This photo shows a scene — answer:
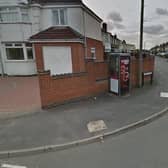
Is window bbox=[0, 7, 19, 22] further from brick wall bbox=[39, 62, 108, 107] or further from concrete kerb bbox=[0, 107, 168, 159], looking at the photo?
concrete kerb bbox=[0, 107, 168, 159]

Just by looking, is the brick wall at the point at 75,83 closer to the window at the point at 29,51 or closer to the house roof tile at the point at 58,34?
the house roof tile at the point at 58,34

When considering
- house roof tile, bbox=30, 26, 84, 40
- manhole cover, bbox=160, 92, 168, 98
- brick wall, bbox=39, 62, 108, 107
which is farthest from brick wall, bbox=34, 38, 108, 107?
house roof tile, bbox=30, 26, 84, 40

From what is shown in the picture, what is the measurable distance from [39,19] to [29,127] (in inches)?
483

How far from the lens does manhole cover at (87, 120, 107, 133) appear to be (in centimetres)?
503

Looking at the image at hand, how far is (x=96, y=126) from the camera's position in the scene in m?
5.24

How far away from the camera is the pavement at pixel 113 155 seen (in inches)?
139

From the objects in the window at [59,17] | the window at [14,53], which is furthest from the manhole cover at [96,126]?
the window at [14,53]

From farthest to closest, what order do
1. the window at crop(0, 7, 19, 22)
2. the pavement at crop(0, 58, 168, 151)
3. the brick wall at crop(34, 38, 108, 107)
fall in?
the window at crop(0, 7, 19, 22) < the brick wall at crop(34, 38, 108, 107) < the pavement at crop(0, 58, 168, 151)

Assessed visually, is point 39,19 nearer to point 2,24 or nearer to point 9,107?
point 2,24

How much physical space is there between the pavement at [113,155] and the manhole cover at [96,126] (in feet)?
1.72

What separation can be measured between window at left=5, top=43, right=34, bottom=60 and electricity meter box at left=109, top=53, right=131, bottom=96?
923 cm

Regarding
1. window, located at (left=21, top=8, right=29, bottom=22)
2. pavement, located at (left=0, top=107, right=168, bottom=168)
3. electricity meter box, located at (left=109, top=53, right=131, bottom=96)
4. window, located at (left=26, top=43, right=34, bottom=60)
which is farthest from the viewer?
window, located at (left=26, top=43, right=34, bottom=60)

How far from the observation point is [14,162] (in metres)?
3.79

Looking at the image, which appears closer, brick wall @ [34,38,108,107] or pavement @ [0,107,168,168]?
pavement @ [0,107,168,168]
